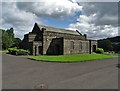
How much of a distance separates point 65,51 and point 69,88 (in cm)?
3077

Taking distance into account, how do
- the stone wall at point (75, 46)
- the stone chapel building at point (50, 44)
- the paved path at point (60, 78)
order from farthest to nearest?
the stone wall at point (75, 46) → the stone chapel building at point (50, 44) → the paved path at point (60, 78)

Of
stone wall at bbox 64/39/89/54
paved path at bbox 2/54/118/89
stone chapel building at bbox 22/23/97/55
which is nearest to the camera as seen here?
paved path at bbox 2/54/118/89

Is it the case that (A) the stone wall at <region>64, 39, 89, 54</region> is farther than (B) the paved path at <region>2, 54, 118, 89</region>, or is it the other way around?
(A) the stone wall at <region>64, 39, 89, 54</region>

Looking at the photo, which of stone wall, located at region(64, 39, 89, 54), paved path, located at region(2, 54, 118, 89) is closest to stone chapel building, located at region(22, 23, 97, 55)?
stone wall, located at region(64, 39, 89, 54)

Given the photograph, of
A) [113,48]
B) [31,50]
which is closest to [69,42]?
[31,50]

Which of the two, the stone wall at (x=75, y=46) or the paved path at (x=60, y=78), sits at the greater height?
the stone wall at (x=75, y=46)

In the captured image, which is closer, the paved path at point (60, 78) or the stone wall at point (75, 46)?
the paved path at point (60, 78)

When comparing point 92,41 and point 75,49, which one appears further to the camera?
point 92,41

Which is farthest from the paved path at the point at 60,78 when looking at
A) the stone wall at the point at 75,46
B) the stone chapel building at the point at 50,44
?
the stone wall at the point at 75,46

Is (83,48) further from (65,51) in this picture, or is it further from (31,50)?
(31,50)

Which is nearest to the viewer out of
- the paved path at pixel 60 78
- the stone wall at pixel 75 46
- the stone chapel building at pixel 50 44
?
the paved path at pixel 60 78

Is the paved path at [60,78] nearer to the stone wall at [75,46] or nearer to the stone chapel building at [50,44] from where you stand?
the stone chapel building at [50,44]

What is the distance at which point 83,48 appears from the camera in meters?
46.0

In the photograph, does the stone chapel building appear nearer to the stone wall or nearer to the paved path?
the stone wall
